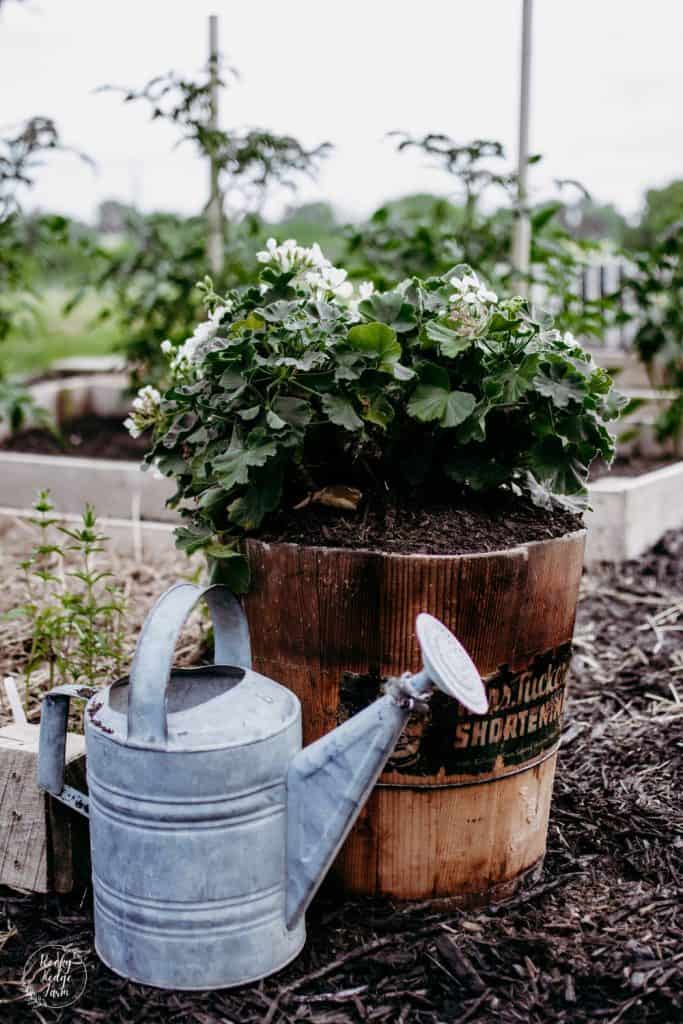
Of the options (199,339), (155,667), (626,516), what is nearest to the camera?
(155,667)

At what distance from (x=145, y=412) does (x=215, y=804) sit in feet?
2.75

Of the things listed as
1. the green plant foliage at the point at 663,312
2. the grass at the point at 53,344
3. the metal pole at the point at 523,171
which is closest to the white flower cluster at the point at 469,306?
the metal pole at the point at 523,171

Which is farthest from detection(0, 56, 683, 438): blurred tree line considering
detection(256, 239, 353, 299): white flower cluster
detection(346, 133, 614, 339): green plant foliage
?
detection(256, 239, 353, 299): white flower cluster

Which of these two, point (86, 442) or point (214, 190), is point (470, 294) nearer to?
point (214, 190)

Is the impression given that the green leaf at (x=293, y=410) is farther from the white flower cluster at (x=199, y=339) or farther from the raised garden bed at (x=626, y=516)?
the raised garden bed at (x=626, y=516)

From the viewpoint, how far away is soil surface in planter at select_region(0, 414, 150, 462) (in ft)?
15.3

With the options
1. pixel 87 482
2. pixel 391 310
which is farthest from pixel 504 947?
pixel 87 482

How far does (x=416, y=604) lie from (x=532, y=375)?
410 millimetres

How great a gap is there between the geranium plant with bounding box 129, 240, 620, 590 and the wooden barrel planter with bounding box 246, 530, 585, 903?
13 centimetres

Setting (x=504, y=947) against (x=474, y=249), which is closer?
(x=504, y=947)

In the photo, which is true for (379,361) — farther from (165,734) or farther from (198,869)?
(198,869)

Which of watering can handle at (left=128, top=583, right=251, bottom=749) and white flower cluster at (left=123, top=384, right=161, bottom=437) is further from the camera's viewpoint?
white flower cluster at (left=123, top=384, right=161, bottom=437)

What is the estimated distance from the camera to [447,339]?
167 centimetres

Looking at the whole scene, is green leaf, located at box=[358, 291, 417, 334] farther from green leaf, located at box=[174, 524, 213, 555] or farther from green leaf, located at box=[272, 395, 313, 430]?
green leaf, located at box=[174, 524, 213, 555]
